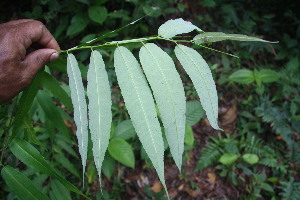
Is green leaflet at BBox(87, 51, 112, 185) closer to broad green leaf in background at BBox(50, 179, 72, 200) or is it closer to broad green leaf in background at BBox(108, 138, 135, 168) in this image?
broad green leaf in background at BBox(50, 179, 72, 200)

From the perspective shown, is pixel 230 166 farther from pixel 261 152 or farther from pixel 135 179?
pixel 135 179

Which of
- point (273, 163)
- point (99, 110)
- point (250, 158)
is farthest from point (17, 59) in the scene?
point (273, 163)

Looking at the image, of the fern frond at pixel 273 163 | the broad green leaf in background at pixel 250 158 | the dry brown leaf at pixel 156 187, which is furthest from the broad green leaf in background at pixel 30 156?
the fern frond at pixel 273 163

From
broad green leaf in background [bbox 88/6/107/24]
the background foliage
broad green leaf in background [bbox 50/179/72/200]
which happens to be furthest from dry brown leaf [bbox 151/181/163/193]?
broad green leaf in background [bbox 88/6/107/24]

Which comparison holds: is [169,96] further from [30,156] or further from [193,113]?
[193,113]

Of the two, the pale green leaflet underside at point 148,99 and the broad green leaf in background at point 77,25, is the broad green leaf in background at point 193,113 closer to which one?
the broad green leaf in background at point 77,25

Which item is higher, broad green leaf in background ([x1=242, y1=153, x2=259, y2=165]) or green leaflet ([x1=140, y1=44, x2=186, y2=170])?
green leaflet ([x1=140, y1=44, x2=186, y2=170])

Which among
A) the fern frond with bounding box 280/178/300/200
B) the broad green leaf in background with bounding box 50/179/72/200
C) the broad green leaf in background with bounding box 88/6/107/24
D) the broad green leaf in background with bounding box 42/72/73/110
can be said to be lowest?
the fern frond with bounding box 280/178/300/200
